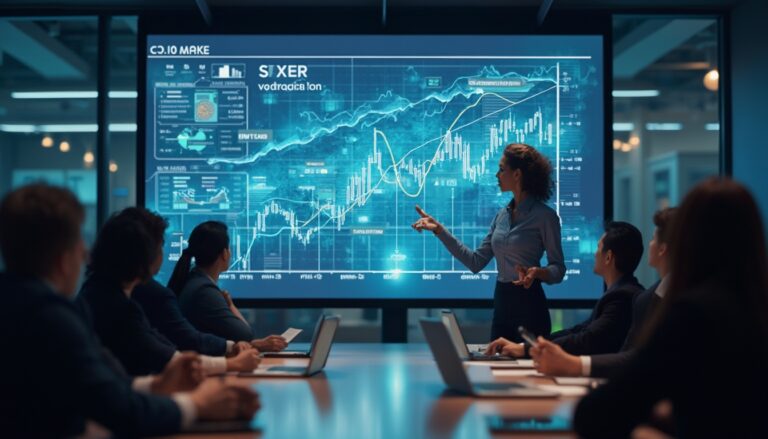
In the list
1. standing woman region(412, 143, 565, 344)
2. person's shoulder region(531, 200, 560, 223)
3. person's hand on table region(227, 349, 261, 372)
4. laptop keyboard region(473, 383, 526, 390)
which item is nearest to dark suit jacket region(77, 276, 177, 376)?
person's hand on table region(227, 349, 261, 372)

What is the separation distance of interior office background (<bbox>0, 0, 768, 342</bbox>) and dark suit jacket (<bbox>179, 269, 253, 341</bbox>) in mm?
1564

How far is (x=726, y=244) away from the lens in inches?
67.9

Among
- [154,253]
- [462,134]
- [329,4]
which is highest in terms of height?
[329,4]

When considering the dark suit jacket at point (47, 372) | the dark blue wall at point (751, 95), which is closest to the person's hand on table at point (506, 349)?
the dark suit jacket at point (47, 372)

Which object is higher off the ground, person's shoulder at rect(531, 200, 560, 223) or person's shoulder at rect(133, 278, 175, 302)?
person's shoulder at rect(531, 200, 560, 223)

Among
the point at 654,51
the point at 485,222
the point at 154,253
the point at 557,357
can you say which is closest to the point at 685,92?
the point at 654,51

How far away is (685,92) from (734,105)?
48.0 inches

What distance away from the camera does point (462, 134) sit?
5324 mm

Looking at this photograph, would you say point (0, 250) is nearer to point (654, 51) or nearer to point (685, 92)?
point (654, 51)

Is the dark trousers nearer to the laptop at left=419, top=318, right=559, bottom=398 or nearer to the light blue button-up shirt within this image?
the light blue button-up shirt

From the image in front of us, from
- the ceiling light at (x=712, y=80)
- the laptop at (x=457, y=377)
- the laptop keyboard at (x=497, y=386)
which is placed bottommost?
the laptop keyboard at (x=497, y=386)

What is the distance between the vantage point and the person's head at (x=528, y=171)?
13.8 feet

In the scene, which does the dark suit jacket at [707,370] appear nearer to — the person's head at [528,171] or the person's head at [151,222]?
the person's head at [151,222]

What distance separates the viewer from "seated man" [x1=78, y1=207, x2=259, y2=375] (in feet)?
8.88
